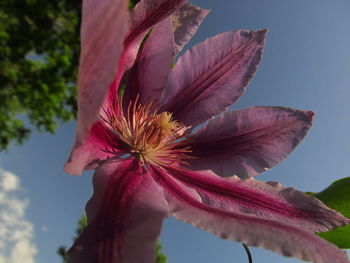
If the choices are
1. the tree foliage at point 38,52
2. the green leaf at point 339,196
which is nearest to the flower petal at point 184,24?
the green leaf at point 339,196

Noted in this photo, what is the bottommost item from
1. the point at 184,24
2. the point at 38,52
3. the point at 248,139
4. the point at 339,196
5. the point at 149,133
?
the point at 339,196

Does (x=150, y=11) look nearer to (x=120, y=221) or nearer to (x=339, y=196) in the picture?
(x=120, y=221)

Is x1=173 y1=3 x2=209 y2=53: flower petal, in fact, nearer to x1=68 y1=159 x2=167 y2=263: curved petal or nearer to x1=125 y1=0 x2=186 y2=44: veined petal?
x1=125 y1=0 x2=186 y2=44: veined petal

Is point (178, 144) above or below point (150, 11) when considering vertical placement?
below

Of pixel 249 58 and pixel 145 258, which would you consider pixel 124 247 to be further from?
pixel 249 58

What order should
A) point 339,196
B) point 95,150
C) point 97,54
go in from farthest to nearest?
point 339,196, point 95,150, point 97,54

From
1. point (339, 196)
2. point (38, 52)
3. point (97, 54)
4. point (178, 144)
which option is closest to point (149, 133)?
point (178, 144)

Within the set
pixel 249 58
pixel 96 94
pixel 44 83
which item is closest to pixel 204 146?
pixel 249 58

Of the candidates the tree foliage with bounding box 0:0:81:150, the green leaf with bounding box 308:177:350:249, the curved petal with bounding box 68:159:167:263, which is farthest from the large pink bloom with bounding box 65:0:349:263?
the tree foliage with bounding box 0:0:81:150
